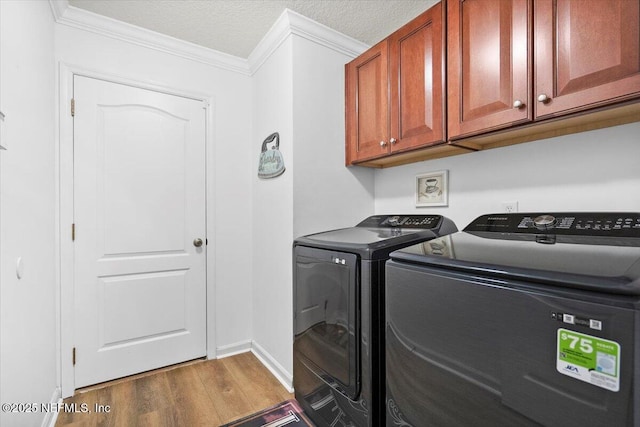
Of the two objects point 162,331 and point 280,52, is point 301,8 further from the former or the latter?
point 162,331

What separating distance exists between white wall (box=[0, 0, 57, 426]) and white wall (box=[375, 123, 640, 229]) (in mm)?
2065

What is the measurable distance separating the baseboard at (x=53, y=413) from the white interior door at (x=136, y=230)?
0.12 m

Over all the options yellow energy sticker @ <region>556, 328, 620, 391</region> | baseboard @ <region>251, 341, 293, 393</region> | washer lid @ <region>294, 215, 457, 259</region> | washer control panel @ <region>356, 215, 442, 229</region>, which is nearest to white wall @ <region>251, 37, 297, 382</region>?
baseboard @ <region>251, 341, 293, 393</region>

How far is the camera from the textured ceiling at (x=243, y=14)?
183 centimetres

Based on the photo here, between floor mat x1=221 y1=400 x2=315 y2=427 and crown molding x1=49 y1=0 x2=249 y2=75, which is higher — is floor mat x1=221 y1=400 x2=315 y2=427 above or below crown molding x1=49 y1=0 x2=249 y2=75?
below

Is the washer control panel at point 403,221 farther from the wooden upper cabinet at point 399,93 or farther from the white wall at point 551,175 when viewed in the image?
the wooden upper cabinet at point 399,93

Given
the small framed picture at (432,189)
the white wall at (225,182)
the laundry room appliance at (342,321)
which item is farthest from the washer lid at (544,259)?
the white wall at (225,182)

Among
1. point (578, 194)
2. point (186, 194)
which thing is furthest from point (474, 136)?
point (186, 194)

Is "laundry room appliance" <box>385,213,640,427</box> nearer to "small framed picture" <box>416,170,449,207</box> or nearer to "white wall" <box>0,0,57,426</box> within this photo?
"small framed picture" <box>416,170,449,207</box>

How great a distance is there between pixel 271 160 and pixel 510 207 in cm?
153

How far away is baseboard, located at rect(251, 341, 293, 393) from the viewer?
2.01m

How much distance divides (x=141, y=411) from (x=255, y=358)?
2.79 feet

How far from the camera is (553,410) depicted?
2.33ft

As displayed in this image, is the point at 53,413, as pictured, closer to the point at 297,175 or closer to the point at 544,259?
the point at 297,175
